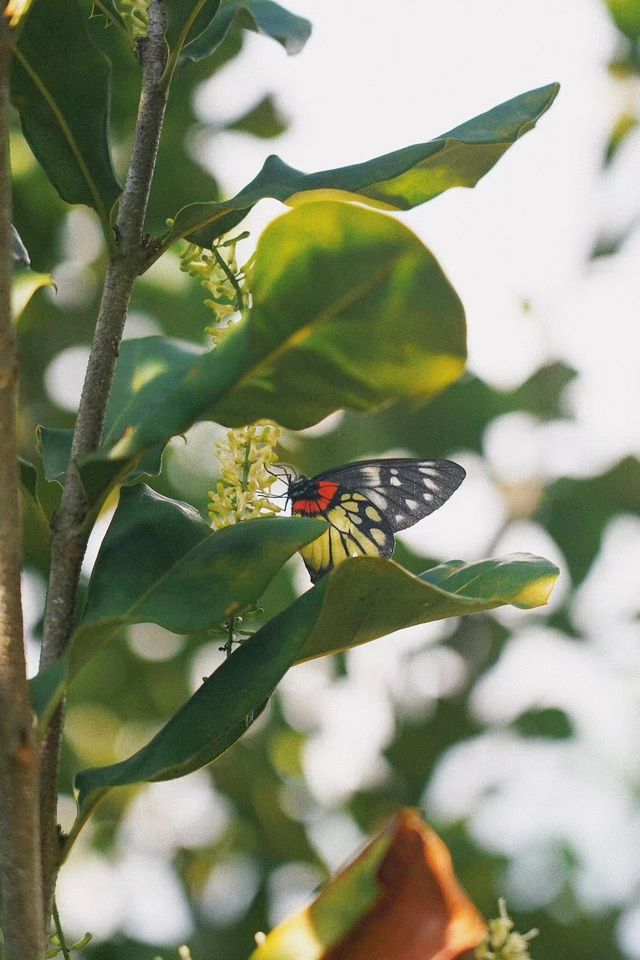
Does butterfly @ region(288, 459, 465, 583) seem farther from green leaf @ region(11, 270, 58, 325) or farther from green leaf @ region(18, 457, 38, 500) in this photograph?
green leaf @ region(11, 270, 58, 325)

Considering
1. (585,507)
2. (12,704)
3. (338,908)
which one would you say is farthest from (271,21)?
(585,507)

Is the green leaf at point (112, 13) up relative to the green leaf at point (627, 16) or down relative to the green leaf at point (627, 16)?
up

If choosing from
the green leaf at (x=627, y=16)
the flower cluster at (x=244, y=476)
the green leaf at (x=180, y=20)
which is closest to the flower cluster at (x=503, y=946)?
the flower cluster at (x=244, y=476)

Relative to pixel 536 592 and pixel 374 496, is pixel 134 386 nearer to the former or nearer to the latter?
pixel 536 592

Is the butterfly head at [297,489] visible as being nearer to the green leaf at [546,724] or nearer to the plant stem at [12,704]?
the plant stem at [12,704]

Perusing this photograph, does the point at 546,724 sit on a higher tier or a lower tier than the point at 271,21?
lower

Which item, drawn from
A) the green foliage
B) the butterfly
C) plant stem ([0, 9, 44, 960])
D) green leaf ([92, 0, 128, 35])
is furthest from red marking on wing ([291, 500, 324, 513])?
plant stem ([0, 9, 44, 960])
